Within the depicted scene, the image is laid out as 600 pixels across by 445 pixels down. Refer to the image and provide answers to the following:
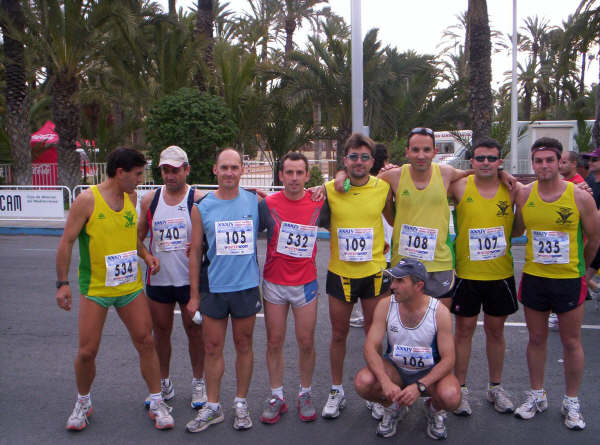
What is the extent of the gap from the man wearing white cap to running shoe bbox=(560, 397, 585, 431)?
2657mm

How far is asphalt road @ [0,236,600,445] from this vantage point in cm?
409

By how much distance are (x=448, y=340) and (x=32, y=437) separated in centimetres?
295

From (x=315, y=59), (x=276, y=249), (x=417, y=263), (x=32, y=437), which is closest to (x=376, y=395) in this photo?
(x=417, y=263)

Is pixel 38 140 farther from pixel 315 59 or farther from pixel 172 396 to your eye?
pixel 172 396

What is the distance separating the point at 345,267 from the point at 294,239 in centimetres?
44

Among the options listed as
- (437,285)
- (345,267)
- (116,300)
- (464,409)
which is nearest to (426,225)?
(437,285)

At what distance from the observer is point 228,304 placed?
4152 mm

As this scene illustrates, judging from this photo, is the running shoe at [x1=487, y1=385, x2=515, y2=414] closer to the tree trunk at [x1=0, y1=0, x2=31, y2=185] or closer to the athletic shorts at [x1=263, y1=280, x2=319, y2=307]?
the athletic shorts at [x1=263, y1=280, x2=319, y2=307]

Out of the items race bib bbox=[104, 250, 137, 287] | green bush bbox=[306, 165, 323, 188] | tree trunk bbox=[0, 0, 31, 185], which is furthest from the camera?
green bush bbox=[306, 165, 323, 188]

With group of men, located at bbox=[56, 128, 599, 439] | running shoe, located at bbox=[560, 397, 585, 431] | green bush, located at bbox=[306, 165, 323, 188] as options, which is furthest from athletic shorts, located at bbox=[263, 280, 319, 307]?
green bush, located at bbox=[306, 165, 323, 188]

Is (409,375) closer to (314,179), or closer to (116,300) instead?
(116,300)

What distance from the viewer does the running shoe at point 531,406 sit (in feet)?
14.1

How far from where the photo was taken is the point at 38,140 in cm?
2433

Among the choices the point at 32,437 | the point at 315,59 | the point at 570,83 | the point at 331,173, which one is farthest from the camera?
the point at 570,83
